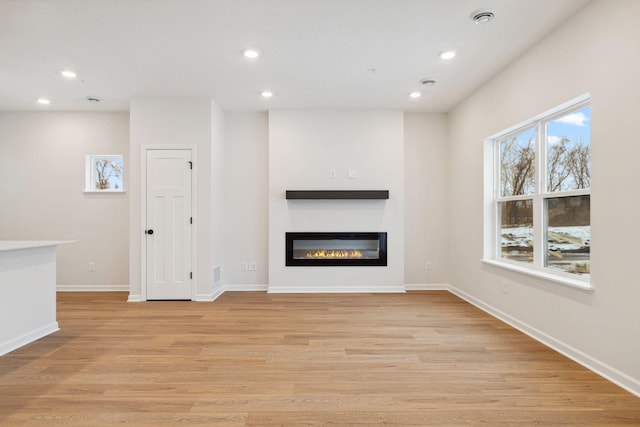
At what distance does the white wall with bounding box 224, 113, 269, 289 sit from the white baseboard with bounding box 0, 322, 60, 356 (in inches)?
87.7

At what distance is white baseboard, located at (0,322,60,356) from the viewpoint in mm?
2826

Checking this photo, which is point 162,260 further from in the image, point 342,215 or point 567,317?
point 567,317

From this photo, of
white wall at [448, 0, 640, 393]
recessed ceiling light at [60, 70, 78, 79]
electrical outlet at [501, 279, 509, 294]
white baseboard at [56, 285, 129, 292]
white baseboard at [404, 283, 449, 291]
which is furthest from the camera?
white baseboard at [404, 283, 449, 291]

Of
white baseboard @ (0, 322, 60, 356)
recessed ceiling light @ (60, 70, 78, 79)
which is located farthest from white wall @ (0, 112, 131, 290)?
white baseboard @ (0, 322, 60, 356)

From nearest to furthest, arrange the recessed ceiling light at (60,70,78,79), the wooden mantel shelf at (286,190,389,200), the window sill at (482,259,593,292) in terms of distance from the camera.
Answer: the window sill at (482,259,593,292)
the recessed ceiling light at (60,70,78,79)
the wooden mantel shelf at (286,190,389,200)

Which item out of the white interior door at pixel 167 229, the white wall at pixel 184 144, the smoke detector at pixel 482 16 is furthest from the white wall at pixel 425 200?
the white interior door at pixel 167 229

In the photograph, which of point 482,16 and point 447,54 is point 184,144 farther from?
point 482,16

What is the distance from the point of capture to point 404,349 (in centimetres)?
288

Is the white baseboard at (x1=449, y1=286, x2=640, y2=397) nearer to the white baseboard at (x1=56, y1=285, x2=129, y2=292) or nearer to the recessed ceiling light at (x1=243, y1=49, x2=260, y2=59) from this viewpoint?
the recessed ceiling light at (x1=243, y1=49, x2=260, y2=59)

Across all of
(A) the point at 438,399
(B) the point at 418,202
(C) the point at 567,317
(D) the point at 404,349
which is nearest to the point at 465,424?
(A) the point at 438,399

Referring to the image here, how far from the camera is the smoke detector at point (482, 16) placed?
262cm

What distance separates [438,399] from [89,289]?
17.2 feet

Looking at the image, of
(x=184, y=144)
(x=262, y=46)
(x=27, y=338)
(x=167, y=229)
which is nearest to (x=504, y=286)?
(x=262, y=46)

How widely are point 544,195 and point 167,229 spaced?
4.42 meters
